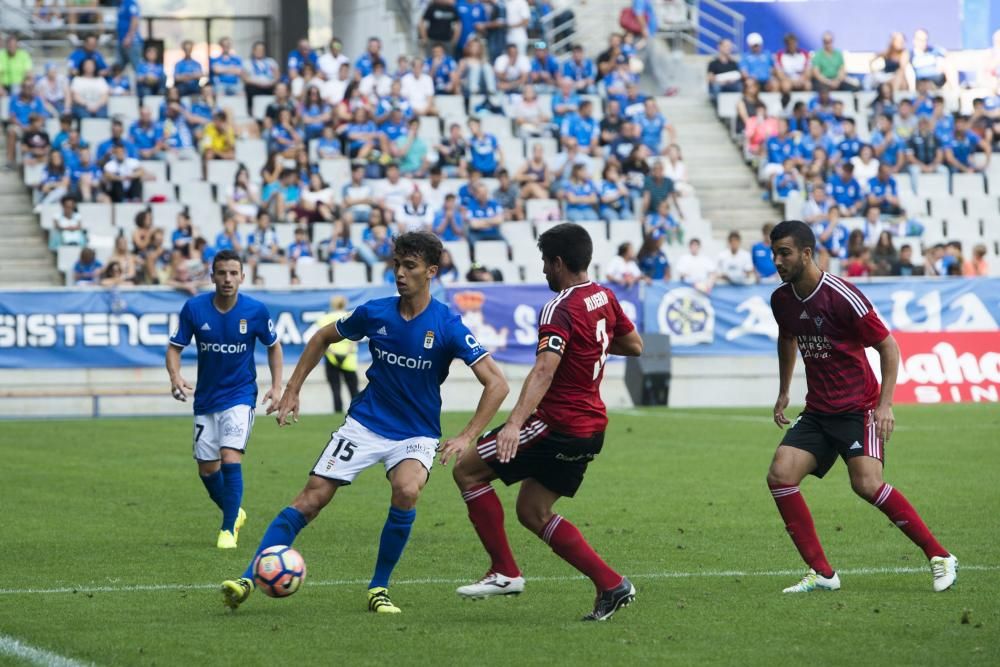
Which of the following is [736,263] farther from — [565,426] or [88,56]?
[565,426]

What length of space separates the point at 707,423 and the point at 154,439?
24.0 ft

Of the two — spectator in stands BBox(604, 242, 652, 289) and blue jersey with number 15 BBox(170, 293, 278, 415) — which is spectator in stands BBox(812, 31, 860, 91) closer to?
spectator in stands BBox(604, 242, 652, 289)

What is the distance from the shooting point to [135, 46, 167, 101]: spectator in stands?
93.3 ft

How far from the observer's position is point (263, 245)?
2556cm

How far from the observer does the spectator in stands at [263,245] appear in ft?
83.5

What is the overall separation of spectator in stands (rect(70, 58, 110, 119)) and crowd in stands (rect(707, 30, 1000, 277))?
1229 cm

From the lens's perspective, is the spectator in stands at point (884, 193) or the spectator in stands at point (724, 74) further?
the spectator in stands at point (724, 74)

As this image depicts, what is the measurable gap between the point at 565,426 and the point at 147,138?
20229 millimetres

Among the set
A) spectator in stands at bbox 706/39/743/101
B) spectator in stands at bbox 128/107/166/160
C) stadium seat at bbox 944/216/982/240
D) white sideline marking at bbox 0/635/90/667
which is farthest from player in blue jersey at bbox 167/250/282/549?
spectator in stands at bbox 706/39/743/101

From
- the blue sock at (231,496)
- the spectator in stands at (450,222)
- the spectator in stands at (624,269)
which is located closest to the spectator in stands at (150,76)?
the spectator in stands at (450,222)

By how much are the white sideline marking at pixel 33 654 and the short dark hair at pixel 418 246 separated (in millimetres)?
2615

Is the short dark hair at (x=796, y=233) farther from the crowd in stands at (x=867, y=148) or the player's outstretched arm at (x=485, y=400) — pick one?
the crowd in stands at (x=867, y=148)

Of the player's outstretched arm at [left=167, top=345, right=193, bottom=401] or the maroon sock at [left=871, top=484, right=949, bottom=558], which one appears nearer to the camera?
the maroon sock at [left=871, top=484, right=949, bottom=558]

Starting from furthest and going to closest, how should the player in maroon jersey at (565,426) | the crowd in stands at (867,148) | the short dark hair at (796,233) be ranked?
1. the crowd in stands at (867,148)
2. the short dark hair at (796,233)
3. the player in maroon jersey at (565,426)
